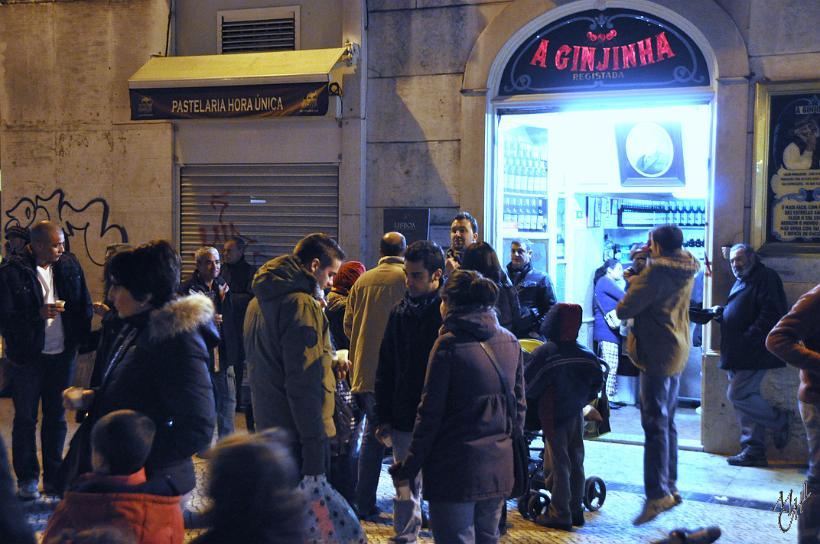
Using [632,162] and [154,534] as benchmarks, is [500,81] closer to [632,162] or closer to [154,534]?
[632,162]

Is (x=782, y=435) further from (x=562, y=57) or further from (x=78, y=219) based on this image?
(x=78, y=219)

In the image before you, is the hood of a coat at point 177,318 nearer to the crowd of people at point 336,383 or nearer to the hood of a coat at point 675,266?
the crowd of people at point 336,383

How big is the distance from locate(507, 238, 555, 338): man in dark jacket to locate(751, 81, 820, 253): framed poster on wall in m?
1.88

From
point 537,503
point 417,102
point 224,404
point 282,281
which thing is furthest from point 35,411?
point 417,102

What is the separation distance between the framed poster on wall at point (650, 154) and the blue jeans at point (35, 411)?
6731 mm

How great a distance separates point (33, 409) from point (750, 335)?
5.67 meters

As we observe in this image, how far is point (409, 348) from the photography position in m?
5.08

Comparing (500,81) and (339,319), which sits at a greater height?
(500,81)

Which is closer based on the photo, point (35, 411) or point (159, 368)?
point (159, 368)

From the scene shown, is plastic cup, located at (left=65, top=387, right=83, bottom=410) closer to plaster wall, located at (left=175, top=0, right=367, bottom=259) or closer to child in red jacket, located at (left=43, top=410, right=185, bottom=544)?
child in red jacket, located at (left=43, top=410, right=185, bottom=544)

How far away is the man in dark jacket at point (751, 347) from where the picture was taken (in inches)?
304

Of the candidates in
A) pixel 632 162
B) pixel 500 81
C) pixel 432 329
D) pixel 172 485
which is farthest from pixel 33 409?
pixel 632 162

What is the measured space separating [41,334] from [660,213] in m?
7.98

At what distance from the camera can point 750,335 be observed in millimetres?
7758
